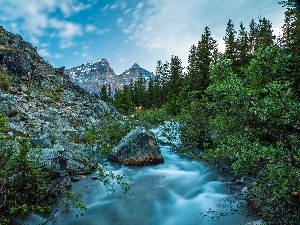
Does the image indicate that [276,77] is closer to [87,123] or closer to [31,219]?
[31,219]

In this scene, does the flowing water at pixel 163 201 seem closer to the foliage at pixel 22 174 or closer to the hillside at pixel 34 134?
the foliage at pixel 22 174

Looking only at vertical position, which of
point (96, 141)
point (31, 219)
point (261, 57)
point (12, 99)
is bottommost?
point (31, 219)

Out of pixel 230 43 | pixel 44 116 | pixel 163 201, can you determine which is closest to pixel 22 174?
pixel 163 201

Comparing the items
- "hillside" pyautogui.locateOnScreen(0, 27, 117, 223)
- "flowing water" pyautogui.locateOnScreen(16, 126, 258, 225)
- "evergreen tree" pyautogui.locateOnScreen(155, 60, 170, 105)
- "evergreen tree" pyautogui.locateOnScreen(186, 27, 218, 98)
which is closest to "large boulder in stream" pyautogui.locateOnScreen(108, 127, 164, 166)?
"flowing water" pyautogui.locateOnScreen(16, 126, 258, 225)

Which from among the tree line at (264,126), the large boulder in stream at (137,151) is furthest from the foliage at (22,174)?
the large boulder in stream at (137,151)

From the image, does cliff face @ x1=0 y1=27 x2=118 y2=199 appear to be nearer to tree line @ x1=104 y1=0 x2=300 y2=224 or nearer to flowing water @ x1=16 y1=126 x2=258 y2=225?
flowing water @ x1=16 y1=126 x2=258 y2=225

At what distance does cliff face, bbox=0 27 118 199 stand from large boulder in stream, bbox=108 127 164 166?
6.32ft

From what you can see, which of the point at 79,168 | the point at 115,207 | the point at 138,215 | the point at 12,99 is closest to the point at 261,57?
the point at 138,215

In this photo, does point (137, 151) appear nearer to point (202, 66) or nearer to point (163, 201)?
point (163, 201)

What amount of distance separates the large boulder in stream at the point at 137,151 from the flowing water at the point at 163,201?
1.63 ft

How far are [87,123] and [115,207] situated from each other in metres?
15.6

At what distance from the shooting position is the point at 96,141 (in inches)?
660

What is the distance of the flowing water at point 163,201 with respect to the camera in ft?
29.5

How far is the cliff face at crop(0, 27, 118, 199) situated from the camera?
1091cm
